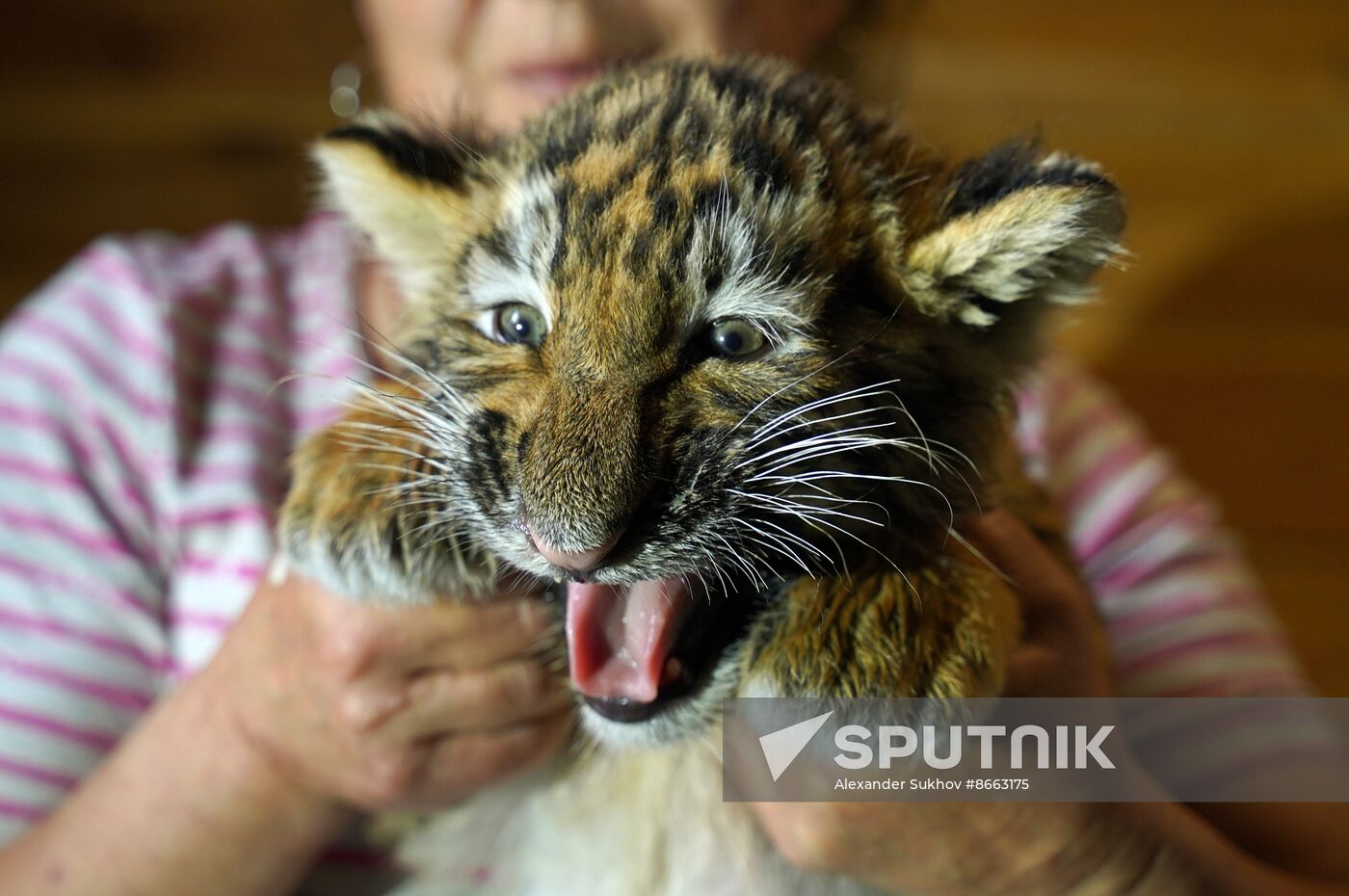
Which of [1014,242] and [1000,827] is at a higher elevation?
[1014,242]

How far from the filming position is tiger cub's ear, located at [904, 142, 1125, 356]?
0.77 meters

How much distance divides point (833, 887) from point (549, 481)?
539 millimetres

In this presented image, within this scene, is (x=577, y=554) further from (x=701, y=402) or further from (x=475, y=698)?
(x=475, y=698)

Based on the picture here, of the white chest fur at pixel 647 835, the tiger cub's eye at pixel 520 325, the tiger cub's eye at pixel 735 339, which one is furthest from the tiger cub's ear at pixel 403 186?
the white chest fur at pixel 647 835

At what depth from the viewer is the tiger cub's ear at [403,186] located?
37.8 inches

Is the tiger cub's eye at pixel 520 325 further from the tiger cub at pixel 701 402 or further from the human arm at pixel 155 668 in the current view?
the human arm at pixel 155 668

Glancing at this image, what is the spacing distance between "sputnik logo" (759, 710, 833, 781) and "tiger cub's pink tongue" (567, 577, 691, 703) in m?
0.11

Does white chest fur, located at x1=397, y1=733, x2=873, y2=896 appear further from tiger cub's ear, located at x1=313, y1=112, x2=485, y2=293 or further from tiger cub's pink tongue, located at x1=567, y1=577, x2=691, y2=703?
tiger cub's ear, located at x1=313, y1=112, x2=485, y2=293

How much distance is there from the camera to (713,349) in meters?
0.81

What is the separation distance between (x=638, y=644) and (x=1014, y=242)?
432mm

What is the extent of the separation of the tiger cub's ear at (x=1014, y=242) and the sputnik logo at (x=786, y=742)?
0.35 m

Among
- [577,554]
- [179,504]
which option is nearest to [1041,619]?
[577,554]

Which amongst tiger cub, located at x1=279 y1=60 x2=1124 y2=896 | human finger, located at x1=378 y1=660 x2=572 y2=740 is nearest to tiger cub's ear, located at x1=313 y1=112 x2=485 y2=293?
tiger cub, located at x1=279 y1=60 x2=1124 y2=896

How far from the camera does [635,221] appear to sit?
0.80 metres
